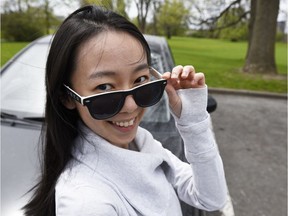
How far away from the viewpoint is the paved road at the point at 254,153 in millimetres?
2998

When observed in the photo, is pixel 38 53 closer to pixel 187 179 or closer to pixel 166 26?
pixel 187 179

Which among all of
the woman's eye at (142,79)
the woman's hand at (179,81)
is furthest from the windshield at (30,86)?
the woman's eye at (142,79)

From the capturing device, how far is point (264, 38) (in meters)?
9.16

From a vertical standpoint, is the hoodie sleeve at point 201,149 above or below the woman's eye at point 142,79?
below

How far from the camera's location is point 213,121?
5.20 m

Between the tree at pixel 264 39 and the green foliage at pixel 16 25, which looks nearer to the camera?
the green foliage at pixel 16 25

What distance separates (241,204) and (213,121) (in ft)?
7.74

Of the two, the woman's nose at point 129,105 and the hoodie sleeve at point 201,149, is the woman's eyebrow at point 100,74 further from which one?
the hoodie sleeve at point 201,149

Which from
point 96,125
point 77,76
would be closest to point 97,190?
point 96,125

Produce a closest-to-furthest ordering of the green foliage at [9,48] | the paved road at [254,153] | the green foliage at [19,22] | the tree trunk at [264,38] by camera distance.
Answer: the paved road at [254,153] < the green foliage at [9,48] < the green foliage at [19,22] < the tree trunk at [264,38]

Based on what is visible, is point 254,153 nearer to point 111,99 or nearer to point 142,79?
point 142,79

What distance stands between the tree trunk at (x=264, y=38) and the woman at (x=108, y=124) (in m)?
8.71

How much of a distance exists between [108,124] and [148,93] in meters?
0.17

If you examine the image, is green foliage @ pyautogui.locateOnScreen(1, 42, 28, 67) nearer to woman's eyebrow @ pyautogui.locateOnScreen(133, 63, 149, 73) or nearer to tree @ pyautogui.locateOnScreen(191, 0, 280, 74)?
woman's eyebrow @ pyautogui.locateOnScreen(133, 63, 149, 73)
